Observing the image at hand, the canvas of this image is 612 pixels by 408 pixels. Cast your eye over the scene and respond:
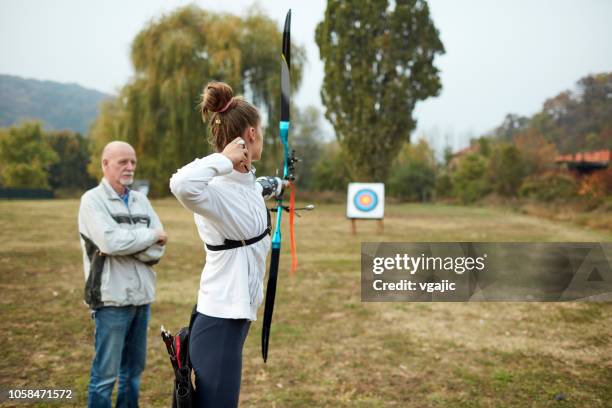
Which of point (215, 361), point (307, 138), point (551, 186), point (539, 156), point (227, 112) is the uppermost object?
point (307, 138)

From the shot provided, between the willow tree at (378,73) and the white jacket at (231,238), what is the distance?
22472 millimetres

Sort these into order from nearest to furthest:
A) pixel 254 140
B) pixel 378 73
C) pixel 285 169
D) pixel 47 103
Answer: pixel 254 140 < pixel 285 169 < pixel 378 73 < pixel 47 103

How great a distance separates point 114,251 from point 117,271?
15 centimetres

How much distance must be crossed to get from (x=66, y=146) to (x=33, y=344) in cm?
4807

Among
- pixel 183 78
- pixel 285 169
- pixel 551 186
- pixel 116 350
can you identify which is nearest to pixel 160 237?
pixel 116 350

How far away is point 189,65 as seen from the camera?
22156 millimetres

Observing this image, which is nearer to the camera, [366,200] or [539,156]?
[366,200]

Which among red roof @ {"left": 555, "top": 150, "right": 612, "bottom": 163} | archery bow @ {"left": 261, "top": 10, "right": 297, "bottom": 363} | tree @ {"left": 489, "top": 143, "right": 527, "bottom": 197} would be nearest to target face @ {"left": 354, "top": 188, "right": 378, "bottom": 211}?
archery bow @ {"left": 261, "top": 10, "right": 297, "bottom": 363}

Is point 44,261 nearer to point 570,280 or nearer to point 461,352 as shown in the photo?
point 461,352

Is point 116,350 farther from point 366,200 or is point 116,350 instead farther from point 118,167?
point 366,200

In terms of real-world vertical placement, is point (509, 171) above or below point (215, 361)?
above

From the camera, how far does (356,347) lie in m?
4.29

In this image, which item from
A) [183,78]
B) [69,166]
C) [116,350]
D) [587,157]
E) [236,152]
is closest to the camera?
[236,152]

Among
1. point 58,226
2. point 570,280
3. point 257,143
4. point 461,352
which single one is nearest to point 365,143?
point 58,226
